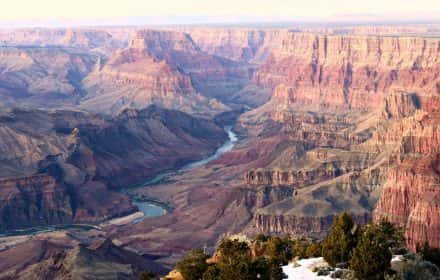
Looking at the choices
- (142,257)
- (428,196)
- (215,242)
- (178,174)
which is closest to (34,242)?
(142,257)

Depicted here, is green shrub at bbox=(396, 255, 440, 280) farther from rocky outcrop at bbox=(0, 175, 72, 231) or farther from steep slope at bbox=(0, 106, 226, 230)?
rocky outcrop at bbox=(0, 175, 72, 231)

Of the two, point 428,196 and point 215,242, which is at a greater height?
point 428,196

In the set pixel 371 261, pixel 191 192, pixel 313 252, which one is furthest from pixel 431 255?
pixel 191 192

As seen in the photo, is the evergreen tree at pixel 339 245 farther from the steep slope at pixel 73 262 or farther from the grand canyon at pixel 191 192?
the grand canyon at pixel 191 192

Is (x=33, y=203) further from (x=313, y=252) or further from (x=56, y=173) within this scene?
(x=313, y=252)

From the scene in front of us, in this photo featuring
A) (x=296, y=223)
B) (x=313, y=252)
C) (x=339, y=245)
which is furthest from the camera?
(x=296, y=223)

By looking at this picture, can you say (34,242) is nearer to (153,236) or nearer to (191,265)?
(153,236)

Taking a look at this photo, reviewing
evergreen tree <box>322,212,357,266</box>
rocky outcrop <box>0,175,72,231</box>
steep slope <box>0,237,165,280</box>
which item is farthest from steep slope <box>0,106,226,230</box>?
evergreen tree <box>322,212,357,266</box>

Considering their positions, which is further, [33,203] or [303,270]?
[33,203]

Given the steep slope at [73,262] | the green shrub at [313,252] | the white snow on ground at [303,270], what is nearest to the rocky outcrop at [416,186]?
the steep slope at [73,262]
